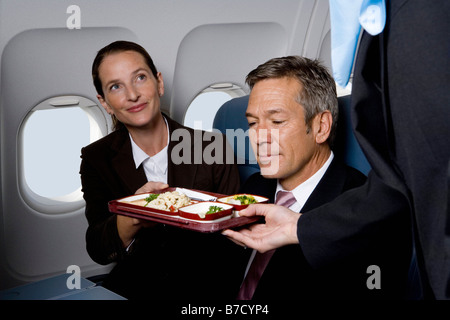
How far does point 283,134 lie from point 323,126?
0.16 m

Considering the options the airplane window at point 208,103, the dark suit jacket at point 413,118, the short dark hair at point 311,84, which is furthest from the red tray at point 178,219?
the airplane window at point 208,103

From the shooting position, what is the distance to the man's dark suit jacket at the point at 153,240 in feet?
6.98

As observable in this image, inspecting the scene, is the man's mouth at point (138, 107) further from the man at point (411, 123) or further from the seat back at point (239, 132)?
the man at point (411, 123)

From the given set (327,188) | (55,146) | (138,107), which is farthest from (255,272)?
(55,146)

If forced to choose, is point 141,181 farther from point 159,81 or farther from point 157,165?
point 159,81

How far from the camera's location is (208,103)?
12.1 feet

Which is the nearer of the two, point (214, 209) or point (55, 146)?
point (214, 209)

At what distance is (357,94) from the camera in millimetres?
975

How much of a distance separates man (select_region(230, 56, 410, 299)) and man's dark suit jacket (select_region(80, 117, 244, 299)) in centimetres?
34

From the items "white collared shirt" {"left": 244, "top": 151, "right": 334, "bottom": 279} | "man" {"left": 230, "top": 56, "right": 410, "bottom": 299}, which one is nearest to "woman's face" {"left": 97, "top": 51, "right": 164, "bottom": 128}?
"man" {"left": 230, "top": 56, "right": 410, "bottom": 299}

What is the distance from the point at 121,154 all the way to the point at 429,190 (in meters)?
1.75

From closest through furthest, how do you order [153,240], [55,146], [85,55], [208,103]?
[153,240]
[85,55]
[55,146]
[208,103]

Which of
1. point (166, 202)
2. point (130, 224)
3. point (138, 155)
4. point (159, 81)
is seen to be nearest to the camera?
point (166, 202)
